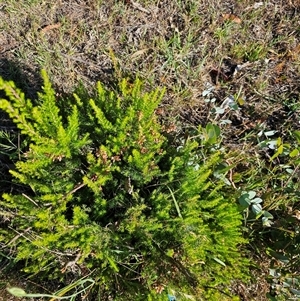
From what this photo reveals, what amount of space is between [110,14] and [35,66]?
22.8 inches

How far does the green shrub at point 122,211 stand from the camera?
1.75 meters

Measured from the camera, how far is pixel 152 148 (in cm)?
182

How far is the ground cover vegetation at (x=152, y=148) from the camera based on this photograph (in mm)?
1783

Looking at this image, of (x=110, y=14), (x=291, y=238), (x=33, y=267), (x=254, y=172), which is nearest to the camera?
(x=33, y=267)

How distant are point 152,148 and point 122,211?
0.35 metres

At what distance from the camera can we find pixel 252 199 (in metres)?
2.20

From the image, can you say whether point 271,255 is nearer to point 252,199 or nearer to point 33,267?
point 252,199

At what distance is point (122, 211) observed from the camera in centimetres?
194

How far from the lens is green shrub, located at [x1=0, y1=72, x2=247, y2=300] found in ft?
5.75

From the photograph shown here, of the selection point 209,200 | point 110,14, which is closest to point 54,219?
point 209,200

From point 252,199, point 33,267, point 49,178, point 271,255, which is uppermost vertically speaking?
point 49,178

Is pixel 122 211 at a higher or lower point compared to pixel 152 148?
lower

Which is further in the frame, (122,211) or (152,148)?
(122,211)

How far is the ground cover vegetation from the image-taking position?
1.78 meters
